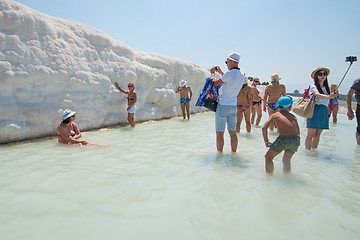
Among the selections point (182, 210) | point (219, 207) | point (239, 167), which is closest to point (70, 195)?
point (182, 210)

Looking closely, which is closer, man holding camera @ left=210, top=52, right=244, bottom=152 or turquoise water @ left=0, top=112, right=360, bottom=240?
turquoise water @ left=0, top=112, right=360, bottom=240

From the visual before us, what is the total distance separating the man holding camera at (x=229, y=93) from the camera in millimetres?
3641

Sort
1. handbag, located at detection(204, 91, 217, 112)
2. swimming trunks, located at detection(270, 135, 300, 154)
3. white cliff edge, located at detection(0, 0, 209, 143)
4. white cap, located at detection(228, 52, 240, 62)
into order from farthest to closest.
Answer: white cliff edge, located at detection(0, 0, 209, 143) < handbag, located at detection(204, 91, 217, 112) < white cap, located at detection(228, 52, 240, 62) < swimming trunks, located at detection(270, 135, 300, 154)

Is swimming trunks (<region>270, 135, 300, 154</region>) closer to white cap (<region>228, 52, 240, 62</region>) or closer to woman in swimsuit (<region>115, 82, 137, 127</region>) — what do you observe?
white cap (<region>228, 52, 240, 62</region>)

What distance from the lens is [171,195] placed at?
2.31 meters

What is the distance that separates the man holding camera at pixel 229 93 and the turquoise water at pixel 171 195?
49 cm

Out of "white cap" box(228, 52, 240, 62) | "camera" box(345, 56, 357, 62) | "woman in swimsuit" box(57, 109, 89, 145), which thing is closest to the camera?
"white cap" box(228, 52, 240, 62)

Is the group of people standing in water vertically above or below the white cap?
below

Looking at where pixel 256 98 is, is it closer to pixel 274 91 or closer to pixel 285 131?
pixel 274 91

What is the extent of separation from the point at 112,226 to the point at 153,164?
157cm

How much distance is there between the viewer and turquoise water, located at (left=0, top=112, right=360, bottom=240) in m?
1.74

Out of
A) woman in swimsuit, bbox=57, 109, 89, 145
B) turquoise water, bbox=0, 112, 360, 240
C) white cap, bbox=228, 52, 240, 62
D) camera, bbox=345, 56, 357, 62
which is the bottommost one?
turquoise water, bbox=0, 112, 360, 240

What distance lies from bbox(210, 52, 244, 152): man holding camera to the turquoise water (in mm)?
493

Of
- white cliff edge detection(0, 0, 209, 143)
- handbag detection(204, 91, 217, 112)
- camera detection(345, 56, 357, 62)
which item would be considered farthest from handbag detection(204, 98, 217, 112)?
white cliff edge detection(0, 0, 209, 143)
